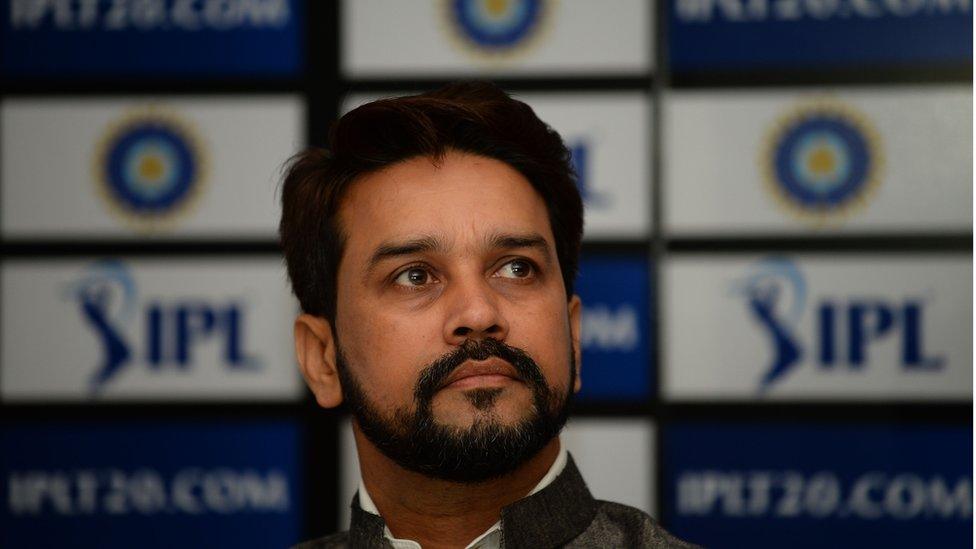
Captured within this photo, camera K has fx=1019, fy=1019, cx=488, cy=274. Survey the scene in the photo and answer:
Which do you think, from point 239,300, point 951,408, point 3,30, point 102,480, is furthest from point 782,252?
point 3,30

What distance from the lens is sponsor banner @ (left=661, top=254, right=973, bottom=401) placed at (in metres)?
2.12

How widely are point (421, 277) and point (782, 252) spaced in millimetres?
1184

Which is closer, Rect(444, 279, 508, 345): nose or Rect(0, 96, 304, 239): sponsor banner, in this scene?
Rect(444, 279, 508, 345): nose

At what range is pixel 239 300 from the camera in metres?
2.22

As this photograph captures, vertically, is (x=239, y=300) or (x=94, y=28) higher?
(x=94, y=28)

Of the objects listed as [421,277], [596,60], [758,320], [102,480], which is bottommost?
[102,480]

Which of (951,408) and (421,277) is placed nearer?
(421,277)

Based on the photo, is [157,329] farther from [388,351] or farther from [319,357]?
[388,351]

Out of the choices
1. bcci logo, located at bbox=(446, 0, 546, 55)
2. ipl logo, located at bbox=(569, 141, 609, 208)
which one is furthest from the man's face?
bcci logo, located at bbox=(446, 0, 546, 55)

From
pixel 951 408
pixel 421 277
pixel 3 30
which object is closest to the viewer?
pixel 421 277

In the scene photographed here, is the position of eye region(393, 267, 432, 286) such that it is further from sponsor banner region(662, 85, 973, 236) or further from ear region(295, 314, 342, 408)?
sponsor banner region(662, 85, 973, 236)

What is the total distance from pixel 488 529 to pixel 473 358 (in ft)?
0.80

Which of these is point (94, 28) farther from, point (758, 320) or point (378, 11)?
point (758, 320)

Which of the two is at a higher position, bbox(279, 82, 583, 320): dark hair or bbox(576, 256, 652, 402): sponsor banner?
bbox(279, 82, 583, 320): dark hair
